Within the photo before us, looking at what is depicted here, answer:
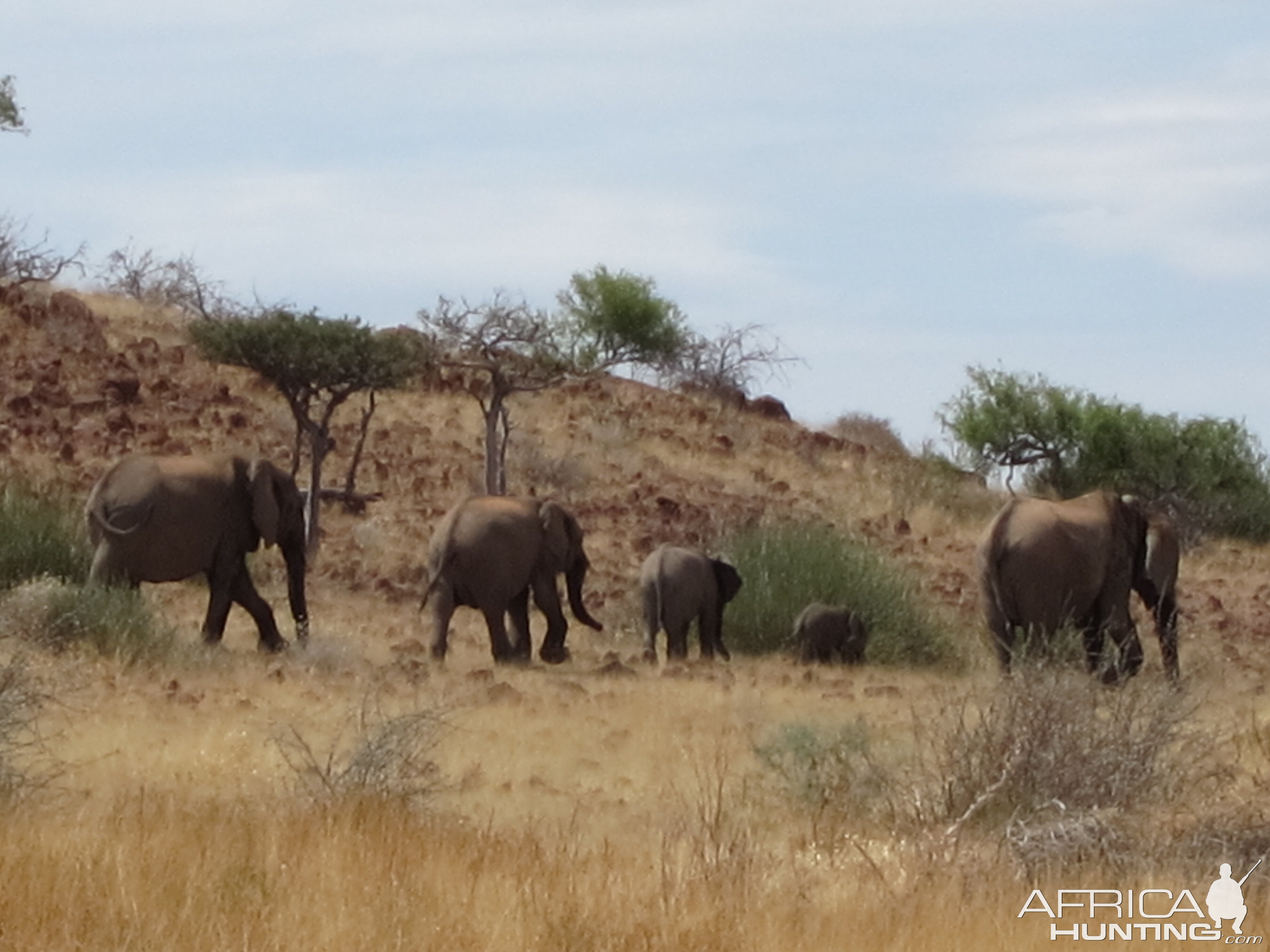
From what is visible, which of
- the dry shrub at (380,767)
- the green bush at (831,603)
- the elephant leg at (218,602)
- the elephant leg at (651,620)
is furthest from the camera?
the green bush at (831,603)

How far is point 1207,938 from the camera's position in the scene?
27.7ft

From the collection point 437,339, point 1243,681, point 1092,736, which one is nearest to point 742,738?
point 1092,736

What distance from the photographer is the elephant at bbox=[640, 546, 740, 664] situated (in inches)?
859

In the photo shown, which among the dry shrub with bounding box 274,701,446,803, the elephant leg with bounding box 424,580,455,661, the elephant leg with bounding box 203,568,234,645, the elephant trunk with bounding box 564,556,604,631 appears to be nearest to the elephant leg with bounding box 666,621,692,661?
the elephant trunk with bounding box 564,556,604,631

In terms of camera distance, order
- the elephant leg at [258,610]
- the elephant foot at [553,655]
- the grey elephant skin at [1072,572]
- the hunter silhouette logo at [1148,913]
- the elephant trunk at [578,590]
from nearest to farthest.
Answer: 1. the hunter silhouette logo at [1148,913]
2. the grey elephant skin at [1072,572]
3. the elephant leg at [258,610]
4. the elephant foot at [553,655]
5. the elephant trunk at [578,590]

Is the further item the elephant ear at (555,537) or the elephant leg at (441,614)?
the elephant ear at (555,537)

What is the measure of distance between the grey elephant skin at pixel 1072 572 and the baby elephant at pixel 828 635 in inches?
123

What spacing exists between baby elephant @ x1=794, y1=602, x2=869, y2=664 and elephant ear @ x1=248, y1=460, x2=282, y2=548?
5703 millimetres

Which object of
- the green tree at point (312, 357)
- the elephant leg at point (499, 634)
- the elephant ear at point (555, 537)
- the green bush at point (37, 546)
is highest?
the green tree at point (312, 357)

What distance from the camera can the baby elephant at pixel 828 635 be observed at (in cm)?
2248

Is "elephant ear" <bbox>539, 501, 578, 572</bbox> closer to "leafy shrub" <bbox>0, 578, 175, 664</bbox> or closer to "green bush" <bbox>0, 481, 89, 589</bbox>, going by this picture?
"leafy shrub" <bbox>0, 578, 175, 664</bbox>


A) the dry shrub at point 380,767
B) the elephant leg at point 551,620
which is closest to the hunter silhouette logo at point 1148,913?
the dry shrub at point 380,767

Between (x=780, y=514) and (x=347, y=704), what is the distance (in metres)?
20.8

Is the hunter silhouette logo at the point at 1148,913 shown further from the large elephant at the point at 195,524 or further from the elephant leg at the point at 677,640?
the elephant leg at the point at 677,640
